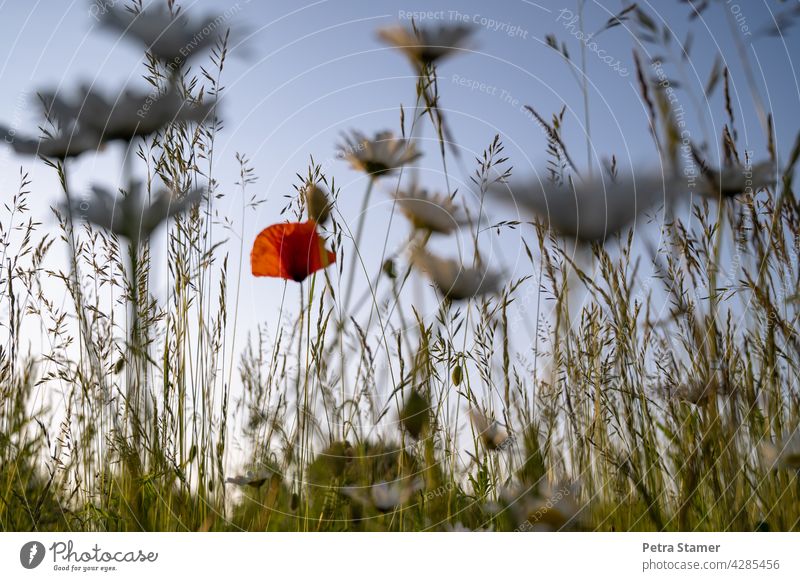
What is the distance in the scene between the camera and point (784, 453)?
1252 mm

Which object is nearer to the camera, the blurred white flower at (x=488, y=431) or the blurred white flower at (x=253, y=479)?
the blurred white flower at (x=253, y=479)

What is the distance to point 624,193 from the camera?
112 cm

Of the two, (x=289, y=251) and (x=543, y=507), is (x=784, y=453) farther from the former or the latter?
(x=289, y=251)

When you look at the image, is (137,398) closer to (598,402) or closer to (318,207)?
(318,207)

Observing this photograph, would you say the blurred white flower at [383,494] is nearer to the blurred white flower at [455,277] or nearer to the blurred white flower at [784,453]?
the blurred white flower at [455,277]

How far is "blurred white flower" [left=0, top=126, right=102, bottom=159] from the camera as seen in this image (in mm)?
1337

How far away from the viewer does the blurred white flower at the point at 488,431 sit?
1.26 m

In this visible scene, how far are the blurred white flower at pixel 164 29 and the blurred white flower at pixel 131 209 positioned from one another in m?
0.27

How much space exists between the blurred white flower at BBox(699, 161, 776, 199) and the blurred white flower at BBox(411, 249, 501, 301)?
432 millimetres

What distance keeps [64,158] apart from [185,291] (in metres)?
0.35

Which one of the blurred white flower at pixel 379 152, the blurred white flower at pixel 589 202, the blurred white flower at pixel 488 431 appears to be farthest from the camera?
the blurred white flower at pixel 379 152

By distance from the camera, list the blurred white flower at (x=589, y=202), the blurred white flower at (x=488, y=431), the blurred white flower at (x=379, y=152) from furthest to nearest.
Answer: the blurred white flower at (x=379, y=152) < the blurred white flower at (x=488, y=431) < the blurred white flower at (x=589, y=202)

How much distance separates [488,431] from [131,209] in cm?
76
